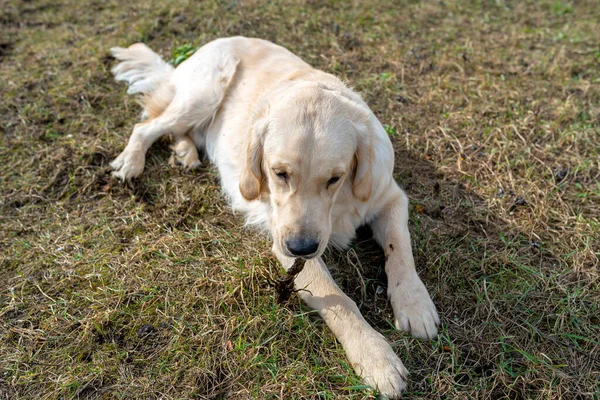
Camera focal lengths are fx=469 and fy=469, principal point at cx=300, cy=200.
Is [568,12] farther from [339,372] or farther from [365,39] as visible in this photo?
[339,372]

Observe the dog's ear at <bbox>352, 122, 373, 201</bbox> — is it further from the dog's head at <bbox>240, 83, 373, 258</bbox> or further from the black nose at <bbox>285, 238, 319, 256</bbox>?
the black nose at <bbox>285, 238, 319, 256</bbox>

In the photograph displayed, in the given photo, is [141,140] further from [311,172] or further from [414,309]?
[414,309]

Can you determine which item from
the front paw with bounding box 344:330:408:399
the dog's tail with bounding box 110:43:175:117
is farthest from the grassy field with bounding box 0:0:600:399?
the dog's tail with bounding box 110:43:175:117

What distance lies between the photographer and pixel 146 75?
4.72 meters

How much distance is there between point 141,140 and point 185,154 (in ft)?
1.26

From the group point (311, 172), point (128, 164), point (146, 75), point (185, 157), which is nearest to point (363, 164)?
point (311, 172)

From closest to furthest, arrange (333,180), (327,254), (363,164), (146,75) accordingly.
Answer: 1. (333,180)
2. (363,164)
3. (327,254)
4. (146,75)

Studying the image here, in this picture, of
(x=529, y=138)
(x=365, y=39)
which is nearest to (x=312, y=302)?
(x=529, y=138)

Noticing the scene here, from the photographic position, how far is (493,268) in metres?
3.05

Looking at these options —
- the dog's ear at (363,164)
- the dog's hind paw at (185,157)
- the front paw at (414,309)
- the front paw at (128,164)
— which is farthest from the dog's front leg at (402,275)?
the front paw at (128,164)

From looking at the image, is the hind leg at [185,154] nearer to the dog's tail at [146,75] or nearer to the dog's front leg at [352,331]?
the dog's tail at [146,75]

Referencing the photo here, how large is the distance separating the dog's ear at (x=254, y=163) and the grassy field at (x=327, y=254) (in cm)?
45

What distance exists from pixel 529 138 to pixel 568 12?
3206mm

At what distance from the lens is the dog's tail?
4.34 metres
